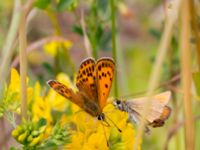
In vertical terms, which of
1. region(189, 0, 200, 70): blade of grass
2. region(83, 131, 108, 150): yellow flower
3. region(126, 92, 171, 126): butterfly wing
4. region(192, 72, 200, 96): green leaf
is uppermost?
region(189, 0, 200, 70): blade of grass

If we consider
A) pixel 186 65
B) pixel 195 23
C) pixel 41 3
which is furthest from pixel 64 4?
pixel 186 65

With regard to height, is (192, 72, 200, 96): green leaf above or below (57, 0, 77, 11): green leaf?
below

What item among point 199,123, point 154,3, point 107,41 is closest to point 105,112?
point 107,41

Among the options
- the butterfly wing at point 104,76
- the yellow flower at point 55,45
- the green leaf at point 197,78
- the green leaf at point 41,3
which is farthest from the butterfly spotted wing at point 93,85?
the yellow flower at point 55,45

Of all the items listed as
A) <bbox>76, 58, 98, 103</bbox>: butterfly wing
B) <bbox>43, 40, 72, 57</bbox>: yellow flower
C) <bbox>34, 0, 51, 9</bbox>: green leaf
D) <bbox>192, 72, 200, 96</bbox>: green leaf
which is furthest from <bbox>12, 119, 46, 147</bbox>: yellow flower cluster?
<bbox>43, 40, 72, 57</bbox>: yellow flower

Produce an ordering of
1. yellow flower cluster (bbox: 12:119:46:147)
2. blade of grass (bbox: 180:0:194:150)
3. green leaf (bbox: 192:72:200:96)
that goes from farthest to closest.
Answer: green leaf (bbox: 192:72:200:96), yellow flower cluster (bbox: 12:119:46:147), blade of grass (bbox: 180:0:194:150)

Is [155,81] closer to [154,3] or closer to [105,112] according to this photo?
[105,112]

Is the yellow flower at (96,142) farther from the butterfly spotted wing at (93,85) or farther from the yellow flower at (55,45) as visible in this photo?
the yellow flower at (55,45)

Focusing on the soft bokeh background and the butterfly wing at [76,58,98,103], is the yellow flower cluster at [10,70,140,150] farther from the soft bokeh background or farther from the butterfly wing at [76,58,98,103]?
the soft bokeh background

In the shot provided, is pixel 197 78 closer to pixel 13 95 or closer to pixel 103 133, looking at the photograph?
pixel 103 133
